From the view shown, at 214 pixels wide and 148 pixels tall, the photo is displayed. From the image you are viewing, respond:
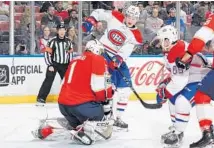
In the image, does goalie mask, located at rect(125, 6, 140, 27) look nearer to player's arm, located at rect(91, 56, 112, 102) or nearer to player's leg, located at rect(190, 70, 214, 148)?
player's arm, located at rect(91, 56, 112, 102)

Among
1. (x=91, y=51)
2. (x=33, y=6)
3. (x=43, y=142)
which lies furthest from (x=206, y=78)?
(x=33, y=6)

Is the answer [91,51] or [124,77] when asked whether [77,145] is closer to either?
[91,51]

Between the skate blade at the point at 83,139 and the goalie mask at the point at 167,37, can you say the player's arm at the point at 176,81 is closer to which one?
the goalie mask at the point at 167,37

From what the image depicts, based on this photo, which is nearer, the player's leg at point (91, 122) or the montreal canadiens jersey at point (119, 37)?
the player's leg at point (91, 122)

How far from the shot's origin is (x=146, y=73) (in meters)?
7.20

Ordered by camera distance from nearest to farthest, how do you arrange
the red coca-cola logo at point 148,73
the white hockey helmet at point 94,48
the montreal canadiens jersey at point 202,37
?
the montreal canadiens jersey at point 202,37 < the white hockey helmet at point 94,48 < the red coca-cola logo at point 148,73

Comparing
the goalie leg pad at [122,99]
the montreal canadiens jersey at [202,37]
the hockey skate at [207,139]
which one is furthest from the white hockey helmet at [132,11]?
the hockey skate at [207,139]

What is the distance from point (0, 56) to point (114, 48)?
2411 millimetres

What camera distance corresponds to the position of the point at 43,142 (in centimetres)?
391

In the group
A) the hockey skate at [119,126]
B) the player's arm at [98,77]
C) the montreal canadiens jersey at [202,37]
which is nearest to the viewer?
the montreal canadiens jersey at [202,37]

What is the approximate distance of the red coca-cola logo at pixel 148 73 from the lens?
7.16 m

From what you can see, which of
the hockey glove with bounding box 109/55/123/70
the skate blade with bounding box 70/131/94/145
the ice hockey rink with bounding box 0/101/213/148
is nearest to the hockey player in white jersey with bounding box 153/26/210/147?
the ice hockey rink with bounding box 0/101/213/148

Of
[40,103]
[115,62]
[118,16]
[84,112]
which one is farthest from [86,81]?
[40,103]

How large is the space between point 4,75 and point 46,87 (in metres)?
0.59
